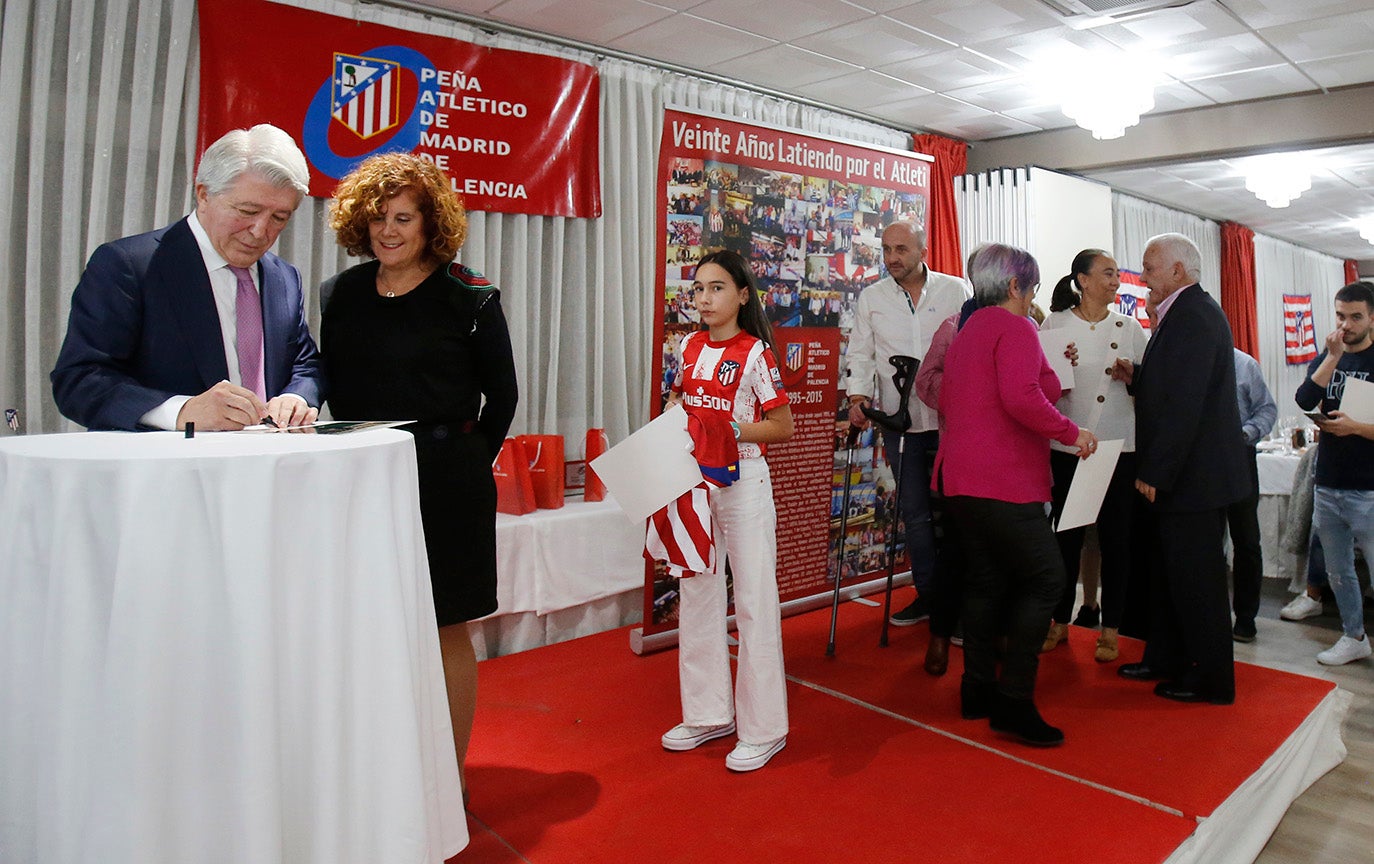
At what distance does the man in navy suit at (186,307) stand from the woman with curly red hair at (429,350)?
27cm

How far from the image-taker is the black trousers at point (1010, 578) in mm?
2713

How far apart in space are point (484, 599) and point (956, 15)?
327 cm

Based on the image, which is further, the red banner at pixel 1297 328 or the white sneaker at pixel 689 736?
the red banner at pixel 1297 328

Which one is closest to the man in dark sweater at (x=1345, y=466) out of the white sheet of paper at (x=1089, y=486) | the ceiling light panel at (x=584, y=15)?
the white sheet of paper at (x=1089, y=486)

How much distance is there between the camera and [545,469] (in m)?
3.90

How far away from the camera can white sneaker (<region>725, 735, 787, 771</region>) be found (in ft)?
8.61

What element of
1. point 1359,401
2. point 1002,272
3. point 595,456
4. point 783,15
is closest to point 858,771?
point 1002,272

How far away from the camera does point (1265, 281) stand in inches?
442

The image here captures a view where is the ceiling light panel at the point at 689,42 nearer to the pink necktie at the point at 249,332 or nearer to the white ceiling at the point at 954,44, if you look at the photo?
the white ceiling at the point at 954,44

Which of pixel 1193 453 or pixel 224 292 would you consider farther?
pixel 1193 453

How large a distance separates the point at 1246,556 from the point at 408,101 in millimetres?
4165

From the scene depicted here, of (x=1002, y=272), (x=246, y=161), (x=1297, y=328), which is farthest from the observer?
(x=1297, y=328)

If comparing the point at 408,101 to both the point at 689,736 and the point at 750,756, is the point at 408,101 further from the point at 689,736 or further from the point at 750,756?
the point at 750,756

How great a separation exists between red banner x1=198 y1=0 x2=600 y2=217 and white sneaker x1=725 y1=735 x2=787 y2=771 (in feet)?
8.45
